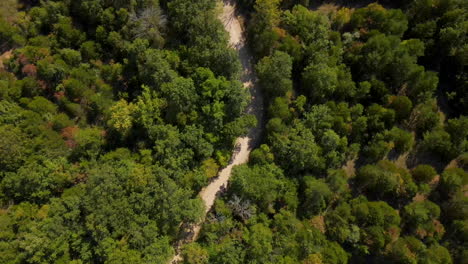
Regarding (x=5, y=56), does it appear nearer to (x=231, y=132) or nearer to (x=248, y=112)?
(x=231, y=132)

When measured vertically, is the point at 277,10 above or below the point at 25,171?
above

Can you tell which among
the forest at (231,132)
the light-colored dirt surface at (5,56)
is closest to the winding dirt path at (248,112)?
the forest at (231,132)

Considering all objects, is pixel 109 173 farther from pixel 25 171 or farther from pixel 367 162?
pixel 367 162

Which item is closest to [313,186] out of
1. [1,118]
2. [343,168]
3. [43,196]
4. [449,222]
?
[343,168]

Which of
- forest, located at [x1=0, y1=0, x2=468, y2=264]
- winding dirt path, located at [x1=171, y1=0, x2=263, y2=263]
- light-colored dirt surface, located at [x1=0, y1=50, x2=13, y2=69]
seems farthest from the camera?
light-colored dirt surface, located at [x1=0, y1=50, x2=13, y2=69]

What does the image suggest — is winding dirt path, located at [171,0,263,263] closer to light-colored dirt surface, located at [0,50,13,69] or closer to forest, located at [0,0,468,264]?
forest, located at [0,0,468,264]

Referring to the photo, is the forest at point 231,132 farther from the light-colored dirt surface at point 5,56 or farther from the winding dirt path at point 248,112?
the winding dirt path at point 248,112

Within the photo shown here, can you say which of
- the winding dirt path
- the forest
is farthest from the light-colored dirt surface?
the winding dirt path
